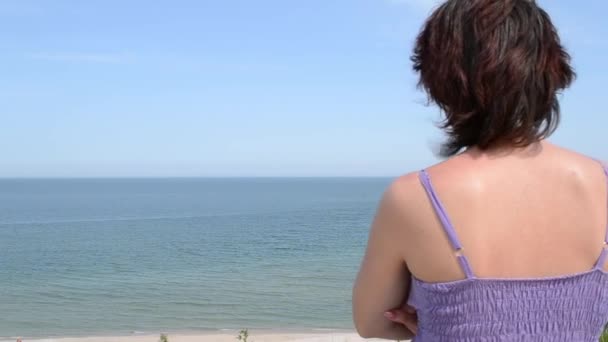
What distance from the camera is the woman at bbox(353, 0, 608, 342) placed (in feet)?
4.64

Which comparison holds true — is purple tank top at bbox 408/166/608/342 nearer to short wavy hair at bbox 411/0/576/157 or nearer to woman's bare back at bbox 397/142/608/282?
woman's bare back at bbox 397/142/608/282

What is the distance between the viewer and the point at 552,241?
1.44 metres

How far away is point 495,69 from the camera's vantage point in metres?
1.42

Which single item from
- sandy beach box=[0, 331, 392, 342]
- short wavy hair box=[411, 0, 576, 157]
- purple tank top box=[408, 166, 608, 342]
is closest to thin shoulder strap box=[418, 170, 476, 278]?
purple tank top box=[408, 166, 608, 342]

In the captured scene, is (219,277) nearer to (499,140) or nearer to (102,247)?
(102,247)

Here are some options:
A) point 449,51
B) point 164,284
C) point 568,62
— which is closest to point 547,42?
point 568,62

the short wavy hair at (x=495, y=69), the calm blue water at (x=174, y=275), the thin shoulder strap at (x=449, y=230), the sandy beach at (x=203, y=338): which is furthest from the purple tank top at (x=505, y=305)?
the calm blue water at (x=174, y=275)

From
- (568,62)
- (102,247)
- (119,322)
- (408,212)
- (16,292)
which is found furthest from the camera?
(102,247)

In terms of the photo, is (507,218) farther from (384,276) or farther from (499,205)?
(384,276)

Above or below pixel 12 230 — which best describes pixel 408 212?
below

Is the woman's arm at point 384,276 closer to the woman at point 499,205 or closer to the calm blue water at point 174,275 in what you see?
the woman at point 499,205

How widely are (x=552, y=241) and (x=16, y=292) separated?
121ft

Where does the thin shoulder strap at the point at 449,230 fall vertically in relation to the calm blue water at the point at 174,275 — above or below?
below

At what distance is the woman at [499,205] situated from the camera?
1.41 m
